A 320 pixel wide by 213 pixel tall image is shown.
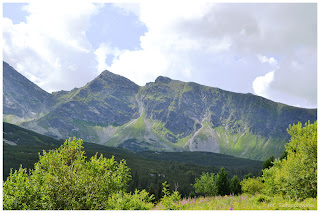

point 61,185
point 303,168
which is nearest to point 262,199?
point 303,168

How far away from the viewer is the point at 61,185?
Answer: 16781 mm

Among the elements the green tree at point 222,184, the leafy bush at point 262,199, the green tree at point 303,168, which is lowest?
the green tree at point 222,184

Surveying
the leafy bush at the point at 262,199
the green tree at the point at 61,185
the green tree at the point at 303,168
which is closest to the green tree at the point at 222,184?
the green tree at the point at 303,168

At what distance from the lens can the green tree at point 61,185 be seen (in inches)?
624

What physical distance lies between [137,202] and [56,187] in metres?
7.50

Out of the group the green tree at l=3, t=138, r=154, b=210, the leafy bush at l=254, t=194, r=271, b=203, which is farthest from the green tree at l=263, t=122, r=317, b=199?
the green tree at l=3, t=138, r=154, b=210

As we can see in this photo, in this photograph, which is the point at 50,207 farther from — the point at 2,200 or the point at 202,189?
the point at 202,189

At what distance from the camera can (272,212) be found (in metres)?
16.7

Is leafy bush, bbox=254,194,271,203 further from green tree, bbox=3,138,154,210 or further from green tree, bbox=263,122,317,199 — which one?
green tree, bbox=3,138,154,210

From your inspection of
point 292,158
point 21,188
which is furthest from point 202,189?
point 21,188

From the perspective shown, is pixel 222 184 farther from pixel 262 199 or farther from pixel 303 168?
pixel 303 168

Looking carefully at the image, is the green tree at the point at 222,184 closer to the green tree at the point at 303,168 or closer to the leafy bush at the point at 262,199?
the green tree at the point at 303,168

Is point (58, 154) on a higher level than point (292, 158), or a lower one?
higher

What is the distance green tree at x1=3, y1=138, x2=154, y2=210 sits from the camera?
52.0ft
